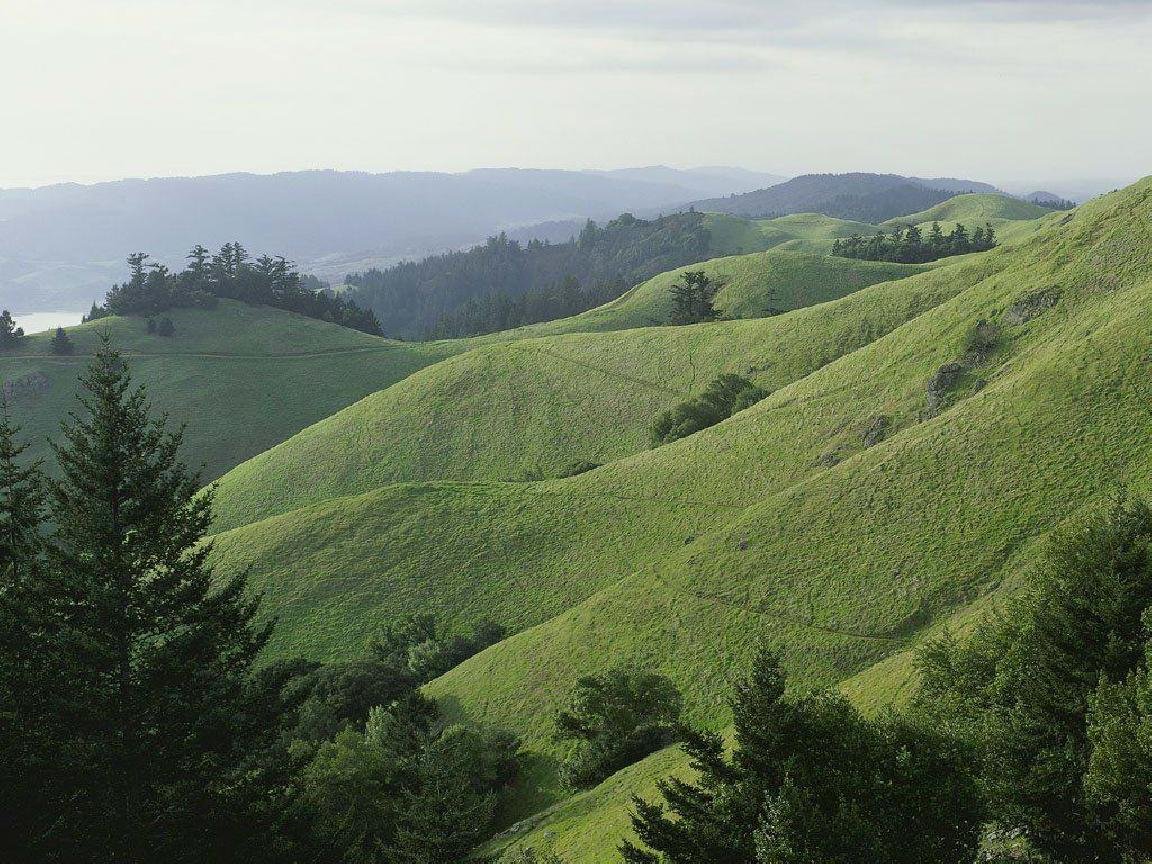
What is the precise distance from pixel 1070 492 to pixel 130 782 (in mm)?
40215

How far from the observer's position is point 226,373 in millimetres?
148375

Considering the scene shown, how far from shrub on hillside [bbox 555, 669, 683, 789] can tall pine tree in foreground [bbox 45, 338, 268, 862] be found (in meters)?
17.0

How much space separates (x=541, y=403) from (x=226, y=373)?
7639cm

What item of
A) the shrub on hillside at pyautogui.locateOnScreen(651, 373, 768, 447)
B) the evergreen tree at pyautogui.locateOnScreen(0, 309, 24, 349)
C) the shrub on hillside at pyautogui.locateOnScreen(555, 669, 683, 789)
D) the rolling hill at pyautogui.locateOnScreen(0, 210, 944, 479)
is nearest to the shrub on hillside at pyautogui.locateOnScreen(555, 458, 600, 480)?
the shrub on hillside at pyautogui.locateOnScreen(651, 373, 768, 447)

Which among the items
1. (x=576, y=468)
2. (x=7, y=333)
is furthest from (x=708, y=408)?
(x=7, y=333)

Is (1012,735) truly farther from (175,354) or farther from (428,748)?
(175,354)

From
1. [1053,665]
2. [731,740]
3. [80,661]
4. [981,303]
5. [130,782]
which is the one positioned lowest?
[731,740]

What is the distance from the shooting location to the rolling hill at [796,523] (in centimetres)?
3966

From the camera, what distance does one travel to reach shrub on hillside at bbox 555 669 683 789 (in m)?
36.5

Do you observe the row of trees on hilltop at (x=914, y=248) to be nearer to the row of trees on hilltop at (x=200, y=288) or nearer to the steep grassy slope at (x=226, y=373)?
the steep grassy slope at (x=226, y=373)

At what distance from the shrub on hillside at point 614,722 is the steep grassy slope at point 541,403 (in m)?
48.7

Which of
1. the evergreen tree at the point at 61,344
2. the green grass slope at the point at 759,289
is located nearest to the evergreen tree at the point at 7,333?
the evergreen tree at the point at 61,344

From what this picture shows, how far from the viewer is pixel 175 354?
156375 millimetres

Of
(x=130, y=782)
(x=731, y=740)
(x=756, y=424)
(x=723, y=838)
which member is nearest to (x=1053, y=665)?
(x=723, y=838)
